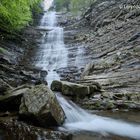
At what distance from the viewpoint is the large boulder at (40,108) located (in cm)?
1088

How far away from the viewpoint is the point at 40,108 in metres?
10.9

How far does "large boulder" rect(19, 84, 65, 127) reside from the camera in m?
10.9

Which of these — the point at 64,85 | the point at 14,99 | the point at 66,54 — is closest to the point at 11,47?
the point at 66,54

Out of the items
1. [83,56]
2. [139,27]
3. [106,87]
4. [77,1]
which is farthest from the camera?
[77,1]

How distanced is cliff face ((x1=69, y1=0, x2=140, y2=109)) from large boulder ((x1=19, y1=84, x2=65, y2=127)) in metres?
4.80

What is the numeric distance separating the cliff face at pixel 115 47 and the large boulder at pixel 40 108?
15.8 ft

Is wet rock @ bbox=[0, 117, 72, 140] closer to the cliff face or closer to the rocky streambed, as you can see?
the rocky streambed

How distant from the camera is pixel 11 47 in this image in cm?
2644

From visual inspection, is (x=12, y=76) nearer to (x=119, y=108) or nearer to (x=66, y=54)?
(x=119, y=108)

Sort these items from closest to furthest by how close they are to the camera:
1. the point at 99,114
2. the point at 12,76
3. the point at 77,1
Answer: the point at 99,114
the point at 12,76
the point at 77,1

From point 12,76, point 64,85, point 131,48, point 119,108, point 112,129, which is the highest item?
point 131,48

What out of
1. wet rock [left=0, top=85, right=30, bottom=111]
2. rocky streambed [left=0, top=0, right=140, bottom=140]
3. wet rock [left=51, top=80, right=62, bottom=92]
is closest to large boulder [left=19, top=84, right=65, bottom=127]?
rocky streambed [left=0, top=0, right=140, bottom=140]

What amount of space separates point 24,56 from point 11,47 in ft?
4.64

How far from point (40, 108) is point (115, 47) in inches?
559
